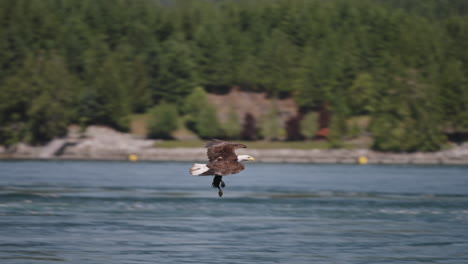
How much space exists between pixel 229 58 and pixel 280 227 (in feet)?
476

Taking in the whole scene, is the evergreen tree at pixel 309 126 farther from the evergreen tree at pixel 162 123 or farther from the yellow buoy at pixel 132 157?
the yellow buoy at pixel 132 157

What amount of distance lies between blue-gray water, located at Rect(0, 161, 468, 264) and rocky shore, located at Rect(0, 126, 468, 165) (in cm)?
5874

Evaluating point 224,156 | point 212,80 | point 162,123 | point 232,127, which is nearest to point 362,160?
point 232,127

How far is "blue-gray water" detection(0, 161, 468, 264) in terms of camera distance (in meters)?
39.2

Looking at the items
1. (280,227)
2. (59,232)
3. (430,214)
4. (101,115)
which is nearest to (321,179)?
(430,214)

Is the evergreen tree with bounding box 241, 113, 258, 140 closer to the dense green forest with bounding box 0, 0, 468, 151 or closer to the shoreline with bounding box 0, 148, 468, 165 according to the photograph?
the dense green forest with bounding box 0, 0, 468, 151

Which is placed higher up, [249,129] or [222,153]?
[249,129]

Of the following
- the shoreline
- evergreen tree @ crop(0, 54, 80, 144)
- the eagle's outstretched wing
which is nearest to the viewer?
the eagle's outstretched wing

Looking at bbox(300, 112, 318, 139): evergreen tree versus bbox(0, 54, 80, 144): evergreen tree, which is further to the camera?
bbox(300, 112, 318, 139): evergreen tree

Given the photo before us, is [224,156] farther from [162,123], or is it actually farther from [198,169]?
[162,123]

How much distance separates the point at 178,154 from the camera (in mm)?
144625

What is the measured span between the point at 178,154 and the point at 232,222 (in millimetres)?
94501

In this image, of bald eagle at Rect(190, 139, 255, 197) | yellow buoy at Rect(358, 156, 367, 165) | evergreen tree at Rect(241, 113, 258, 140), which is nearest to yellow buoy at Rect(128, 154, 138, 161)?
evergreen tree at Rect(241, 113, 258, 140)

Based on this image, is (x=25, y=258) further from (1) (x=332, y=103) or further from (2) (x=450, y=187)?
Answer: (1) (x=332, y=103)
